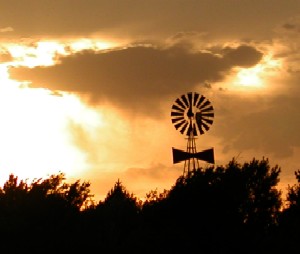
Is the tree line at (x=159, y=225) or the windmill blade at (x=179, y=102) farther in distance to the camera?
the windmill blade at (x=179, y=102)

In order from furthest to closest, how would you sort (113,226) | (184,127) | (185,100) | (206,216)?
(184,127), (185,100), (113,226), (206,216)

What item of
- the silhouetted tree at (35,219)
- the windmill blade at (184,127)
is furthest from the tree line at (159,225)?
the windmill blade at (184,127)

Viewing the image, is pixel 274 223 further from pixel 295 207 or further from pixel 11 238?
pixel 11 238

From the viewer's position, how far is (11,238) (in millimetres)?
63000

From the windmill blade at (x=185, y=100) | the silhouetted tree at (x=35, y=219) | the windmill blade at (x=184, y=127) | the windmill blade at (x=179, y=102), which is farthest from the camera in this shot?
the windmill blade at (x=179, y=102)

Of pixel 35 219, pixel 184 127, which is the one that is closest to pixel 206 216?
pixel 35 219

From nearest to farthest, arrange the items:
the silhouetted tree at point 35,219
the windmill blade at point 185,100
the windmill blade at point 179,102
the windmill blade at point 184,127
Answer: the silhouetted tree at point 35,219 < the windmill blade at point 185,100 < the windmill blade at point 184,127 < the windmill blade at point 179,102

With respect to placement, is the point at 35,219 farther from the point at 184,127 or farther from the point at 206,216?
the point at 184,127

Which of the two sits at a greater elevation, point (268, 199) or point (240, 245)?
point (268, 199)

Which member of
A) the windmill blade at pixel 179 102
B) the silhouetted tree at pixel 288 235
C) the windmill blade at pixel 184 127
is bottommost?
the silhouetted tree at pixel 288 235

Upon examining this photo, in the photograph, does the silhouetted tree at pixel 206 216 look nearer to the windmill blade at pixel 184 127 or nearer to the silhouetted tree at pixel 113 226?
the silhouetted tree at pixel 113 226

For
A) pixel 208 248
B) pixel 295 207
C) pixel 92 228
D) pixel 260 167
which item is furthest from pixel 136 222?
pixel 260 167

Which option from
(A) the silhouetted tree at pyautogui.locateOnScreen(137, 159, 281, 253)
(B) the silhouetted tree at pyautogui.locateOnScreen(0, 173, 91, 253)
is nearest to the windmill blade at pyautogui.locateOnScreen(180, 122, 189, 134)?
(A) the silhouetted tree at pyautogui.locateOnScreen(137, 159, 281, 253)

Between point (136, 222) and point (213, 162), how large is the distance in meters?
14.4
